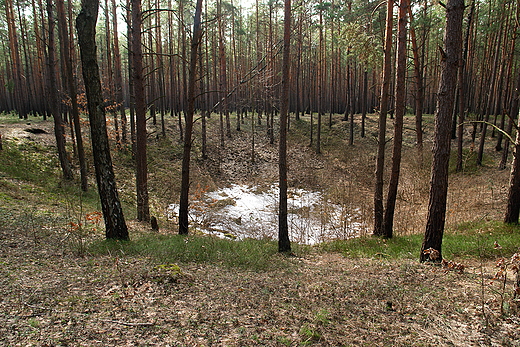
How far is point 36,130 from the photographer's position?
59.4ft

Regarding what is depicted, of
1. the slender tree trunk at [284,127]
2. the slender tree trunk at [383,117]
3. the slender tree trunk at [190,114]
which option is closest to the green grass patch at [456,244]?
the slender tree trunk at [383,117]

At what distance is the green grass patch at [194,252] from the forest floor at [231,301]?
0.78 feet

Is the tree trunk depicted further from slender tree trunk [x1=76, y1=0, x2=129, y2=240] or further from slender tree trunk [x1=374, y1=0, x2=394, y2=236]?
slender tree trunk [x1=76, y1=0, x2=129, y2=240]

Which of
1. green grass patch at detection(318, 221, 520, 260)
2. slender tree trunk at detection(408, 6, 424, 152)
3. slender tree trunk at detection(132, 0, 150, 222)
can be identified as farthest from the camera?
slender tree trunk at detection(408, 6, 424, 152)

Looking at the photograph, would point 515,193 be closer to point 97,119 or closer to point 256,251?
point 256,251

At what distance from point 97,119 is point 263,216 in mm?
9256

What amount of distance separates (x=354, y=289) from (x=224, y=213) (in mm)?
9664

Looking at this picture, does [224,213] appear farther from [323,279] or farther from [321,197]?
[323,279]

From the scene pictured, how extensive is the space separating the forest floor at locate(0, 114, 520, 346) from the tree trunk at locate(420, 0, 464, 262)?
36.2 inches

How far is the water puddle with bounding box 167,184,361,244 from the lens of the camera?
→ 467 inches

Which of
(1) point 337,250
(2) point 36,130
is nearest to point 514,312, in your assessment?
(1) point 337,250

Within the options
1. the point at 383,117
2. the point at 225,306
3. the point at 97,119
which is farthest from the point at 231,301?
the point at 383,117

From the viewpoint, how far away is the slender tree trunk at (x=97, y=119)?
251 inches

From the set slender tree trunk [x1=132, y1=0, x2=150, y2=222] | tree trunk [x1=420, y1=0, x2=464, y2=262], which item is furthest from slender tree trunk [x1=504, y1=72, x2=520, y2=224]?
slender tree trunk [x1=132, y1=0, x2=150, y2=222]
